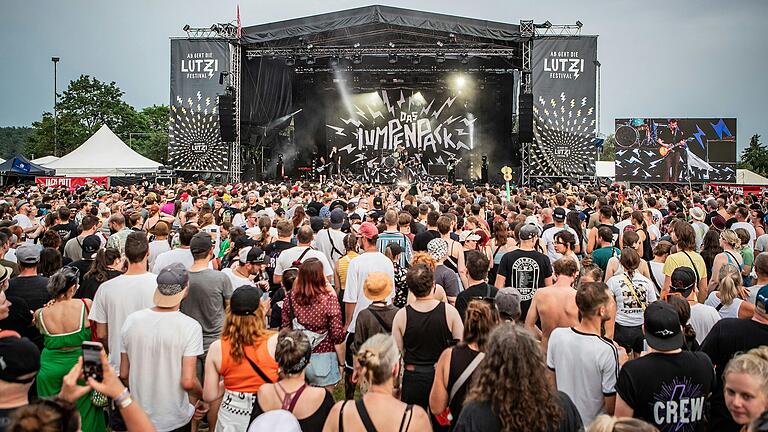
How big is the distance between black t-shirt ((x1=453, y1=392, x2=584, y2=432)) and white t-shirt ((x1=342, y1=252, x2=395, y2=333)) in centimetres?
239

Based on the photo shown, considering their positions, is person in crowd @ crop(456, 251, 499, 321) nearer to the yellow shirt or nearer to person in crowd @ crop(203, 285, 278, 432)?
person in crowd @ crop(203, 285, 278, 432)

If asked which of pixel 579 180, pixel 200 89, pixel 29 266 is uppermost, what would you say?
pixel 200 89

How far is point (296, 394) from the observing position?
266 cm

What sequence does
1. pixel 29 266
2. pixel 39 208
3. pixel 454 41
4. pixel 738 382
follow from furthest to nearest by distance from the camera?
pixel 454 41 < pixel 39 208 < pixel 29 266 < pixel 738 382

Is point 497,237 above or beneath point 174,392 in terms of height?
above

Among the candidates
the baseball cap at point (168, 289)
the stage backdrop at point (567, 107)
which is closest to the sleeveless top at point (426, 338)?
the baseball cap at point (168, 289)

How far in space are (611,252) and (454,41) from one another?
15.6 m

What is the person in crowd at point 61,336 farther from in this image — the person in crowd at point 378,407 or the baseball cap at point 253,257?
the person in crowd at point 378,407

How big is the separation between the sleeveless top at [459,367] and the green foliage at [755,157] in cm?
5209

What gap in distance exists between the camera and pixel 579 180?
20.8m

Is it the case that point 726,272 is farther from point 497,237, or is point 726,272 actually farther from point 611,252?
point 497,237

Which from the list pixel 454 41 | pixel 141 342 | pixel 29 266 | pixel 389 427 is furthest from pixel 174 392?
pixel 454 41

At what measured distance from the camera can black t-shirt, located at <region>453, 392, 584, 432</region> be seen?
2186 mm

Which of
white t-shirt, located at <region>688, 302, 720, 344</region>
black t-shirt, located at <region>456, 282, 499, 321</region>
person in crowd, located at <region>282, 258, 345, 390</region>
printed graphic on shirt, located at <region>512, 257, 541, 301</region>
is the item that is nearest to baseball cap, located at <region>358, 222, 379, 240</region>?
person in crowd, located at <region>282, 258, 345, 390</region>
